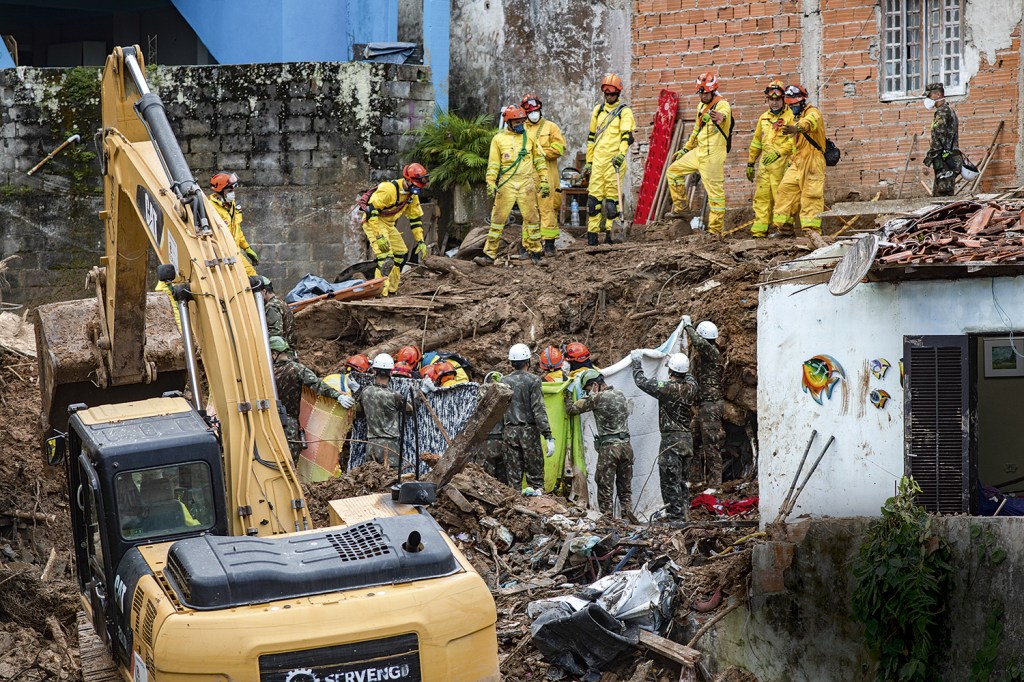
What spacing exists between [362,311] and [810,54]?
24.4ft

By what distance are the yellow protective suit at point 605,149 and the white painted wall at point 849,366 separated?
703 cm

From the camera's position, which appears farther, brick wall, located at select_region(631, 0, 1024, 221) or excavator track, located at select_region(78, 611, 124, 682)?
brick wall, located at select_region(631, 0, 1024, 221)

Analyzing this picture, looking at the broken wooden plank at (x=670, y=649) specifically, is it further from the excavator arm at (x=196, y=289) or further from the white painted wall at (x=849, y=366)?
the excavator arm at (x=196, y=289)

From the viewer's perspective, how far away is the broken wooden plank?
1138 cm

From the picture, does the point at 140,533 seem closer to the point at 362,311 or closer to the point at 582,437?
the point at 582,437

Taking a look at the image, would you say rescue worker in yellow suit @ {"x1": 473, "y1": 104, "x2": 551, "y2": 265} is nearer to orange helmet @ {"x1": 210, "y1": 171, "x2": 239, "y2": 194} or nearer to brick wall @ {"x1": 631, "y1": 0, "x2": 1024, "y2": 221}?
brick wall @ {"x1": 631, "y1": 0, "x2": 1024, "y2": 221}

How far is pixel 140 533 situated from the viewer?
345 inches

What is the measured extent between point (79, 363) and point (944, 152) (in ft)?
36.1

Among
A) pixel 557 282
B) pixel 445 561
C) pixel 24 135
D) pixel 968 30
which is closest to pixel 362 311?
pixel 557 282

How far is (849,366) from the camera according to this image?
11945 mm

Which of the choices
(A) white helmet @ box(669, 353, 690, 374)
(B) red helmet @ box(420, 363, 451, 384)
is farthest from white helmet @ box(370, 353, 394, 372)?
(A) white helmet @ box(669, 353, 690, 374)

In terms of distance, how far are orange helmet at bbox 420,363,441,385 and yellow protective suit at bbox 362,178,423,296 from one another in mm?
3356

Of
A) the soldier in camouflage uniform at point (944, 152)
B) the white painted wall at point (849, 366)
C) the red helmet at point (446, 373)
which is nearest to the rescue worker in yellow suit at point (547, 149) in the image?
the red helmet at point (446, 373)

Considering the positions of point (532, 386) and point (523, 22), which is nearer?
point (532, 386)
